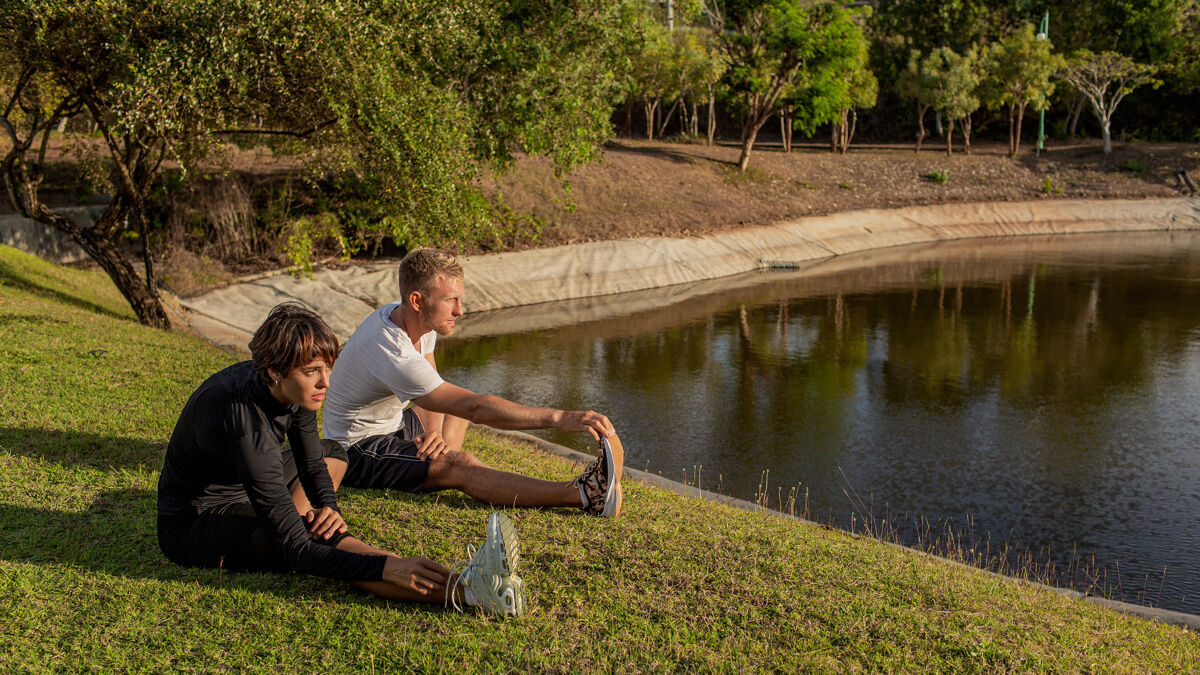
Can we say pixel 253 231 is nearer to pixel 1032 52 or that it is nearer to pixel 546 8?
pixel 546 8

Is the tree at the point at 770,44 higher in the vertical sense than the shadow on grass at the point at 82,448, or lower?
higher

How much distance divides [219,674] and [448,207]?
10.3m

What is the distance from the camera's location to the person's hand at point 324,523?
5191 millimetres

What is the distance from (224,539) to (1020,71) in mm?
42123

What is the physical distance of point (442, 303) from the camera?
613cm

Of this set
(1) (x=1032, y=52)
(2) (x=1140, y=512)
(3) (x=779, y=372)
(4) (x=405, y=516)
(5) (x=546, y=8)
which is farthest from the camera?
(1) (x=1032, y=52)

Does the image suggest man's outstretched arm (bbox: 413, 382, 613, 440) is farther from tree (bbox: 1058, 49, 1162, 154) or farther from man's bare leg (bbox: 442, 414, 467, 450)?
tree (bbox: 1058, 49, 1162, 154)

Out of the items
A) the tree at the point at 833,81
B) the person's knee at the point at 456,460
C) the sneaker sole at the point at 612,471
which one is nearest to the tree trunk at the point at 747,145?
the tree at the point at 833,81

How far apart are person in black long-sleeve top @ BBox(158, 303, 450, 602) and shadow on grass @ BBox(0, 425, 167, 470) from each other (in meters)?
2.34

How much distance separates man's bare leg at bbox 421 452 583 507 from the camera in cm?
637

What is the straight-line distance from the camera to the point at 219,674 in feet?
14.4

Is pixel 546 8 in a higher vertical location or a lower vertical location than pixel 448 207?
higher

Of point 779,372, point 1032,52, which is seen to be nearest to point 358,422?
point 779,372

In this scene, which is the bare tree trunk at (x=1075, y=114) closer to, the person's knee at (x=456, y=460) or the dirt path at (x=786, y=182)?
the dirt path at (x=786, y=182)
